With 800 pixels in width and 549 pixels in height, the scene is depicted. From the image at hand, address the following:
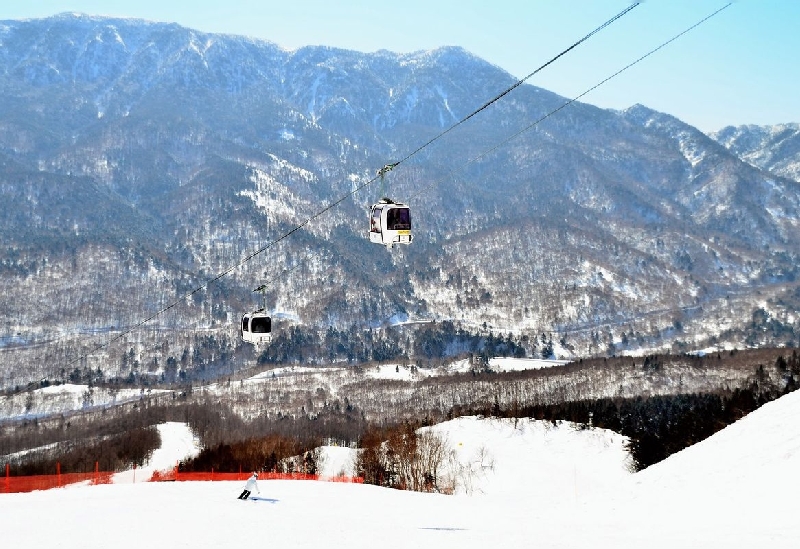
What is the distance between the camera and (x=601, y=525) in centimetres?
3378

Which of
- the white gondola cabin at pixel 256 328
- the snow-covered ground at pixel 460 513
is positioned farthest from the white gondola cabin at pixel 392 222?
the white gondola cabin at pixel 256 328

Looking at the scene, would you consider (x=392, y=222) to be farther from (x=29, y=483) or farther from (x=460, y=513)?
(x=29, y=483)

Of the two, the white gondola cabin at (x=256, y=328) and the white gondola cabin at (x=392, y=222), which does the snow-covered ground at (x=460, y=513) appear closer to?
the white gondola cabin at (x=256, y=328)

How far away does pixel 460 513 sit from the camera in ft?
137

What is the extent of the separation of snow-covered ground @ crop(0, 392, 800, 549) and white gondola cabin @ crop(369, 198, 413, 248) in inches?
520

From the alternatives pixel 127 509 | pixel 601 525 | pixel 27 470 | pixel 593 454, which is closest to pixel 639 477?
pixel 601 525

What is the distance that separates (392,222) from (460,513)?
16024 mm

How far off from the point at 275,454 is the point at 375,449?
19648 mm

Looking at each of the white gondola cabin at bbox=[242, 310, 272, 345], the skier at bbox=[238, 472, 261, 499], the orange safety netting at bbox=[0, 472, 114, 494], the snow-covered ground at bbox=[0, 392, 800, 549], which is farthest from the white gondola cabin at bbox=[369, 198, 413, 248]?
the orange safety netting at bbox=[0, 472, 114, 494]

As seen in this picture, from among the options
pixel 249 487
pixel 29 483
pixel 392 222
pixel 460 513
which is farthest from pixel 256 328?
pixel 29 483

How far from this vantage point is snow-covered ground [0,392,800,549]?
29938 millimetres

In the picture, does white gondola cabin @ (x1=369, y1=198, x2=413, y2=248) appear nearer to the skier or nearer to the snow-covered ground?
the snow-covered ground

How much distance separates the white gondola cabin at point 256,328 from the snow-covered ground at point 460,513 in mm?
10026

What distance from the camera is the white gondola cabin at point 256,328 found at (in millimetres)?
55500
